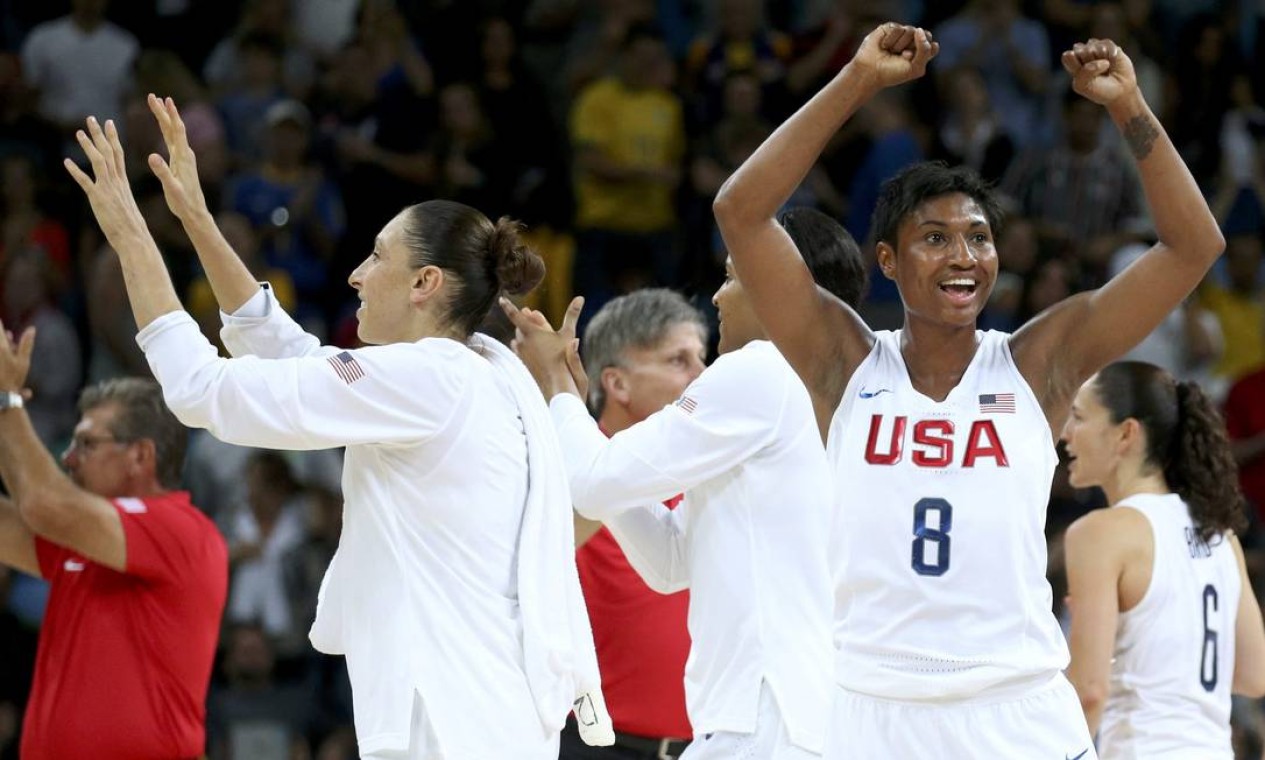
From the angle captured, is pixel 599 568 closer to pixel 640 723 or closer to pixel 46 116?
pixel 640 723

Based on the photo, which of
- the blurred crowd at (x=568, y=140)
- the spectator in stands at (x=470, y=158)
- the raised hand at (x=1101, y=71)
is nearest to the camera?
the raised hand at (x=1101, y=71)

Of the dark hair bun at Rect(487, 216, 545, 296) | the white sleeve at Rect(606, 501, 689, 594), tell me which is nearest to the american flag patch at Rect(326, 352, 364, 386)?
the dark hair bun at Rect(487, 216, 545, 296)

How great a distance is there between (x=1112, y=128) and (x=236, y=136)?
5.52 meters

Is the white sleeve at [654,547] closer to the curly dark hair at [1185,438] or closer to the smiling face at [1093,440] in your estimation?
the smiling face at [1093,440]

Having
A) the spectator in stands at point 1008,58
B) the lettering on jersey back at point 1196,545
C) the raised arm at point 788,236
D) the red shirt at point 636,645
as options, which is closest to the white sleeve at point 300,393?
the raised arm at point 788,236

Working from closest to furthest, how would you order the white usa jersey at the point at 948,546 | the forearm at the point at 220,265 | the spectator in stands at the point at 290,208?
the white usa jersey at the point at 948,546
the forearm at the point at 220,265
the spectator in stands at the point at 290,208

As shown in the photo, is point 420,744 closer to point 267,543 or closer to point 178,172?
point 178,172

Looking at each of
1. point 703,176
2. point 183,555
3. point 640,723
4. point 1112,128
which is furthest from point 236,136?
point 640,723

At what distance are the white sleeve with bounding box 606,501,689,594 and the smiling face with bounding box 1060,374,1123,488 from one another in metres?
1.43

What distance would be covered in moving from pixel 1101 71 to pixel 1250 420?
7493 mm

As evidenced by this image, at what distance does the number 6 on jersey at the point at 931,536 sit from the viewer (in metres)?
4.25

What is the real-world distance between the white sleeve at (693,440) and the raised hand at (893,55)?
104 centimetres

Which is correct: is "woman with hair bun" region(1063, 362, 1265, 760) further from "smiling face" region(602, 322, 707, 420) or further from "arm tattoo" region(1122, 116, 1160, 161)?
"arm tattoo" region(1122, 116, 1160, 161)

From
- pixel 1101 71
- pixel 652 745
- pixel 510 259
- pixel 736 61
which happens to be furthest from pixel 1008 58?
pixel 1101 71
